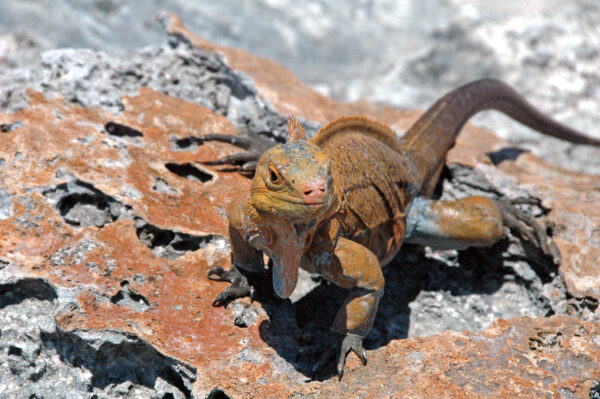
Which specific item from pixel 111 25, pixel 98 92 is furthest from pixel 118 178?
pixel 111 25

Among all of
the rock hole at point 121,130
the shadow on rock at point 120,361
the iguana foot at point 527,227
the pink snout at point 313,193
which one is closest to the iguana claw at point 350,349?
the shadow on rock at point 120,361

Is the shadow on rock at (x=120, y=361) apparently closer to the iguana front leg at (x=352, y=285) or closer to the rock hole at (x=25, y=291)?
the rock hole at (x=25, y=291)

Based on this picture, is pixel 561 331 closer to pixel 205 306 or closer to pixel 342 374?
pixel 342 374

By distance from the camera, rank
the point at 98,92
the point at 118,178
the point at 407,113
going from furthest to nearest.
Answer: the point at 407,113 → the point at 98,92 → the point at 118,178

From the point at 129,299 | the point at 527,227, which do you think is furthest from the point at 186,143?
the point at 527,227

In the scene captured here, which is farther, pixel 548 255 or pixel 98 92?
pixel 98 92

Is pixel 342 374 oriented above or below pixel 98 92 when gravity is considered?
below

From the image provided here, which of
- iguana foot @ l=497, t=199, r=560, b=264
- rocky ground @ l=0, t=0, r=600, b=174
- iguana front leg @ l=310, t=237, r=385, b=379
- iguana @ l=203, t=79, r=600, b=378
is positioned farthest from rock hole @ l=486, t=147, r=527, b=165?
iguana front leg @ l=310, t=237, r=385, b=379

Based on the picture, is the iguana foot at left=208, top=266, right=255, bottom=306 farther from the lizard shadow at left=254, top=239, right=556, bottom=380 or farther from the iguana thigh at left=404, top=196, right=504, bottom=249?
the iguana thigh at left=404, top=196, right=504, bottom=249
